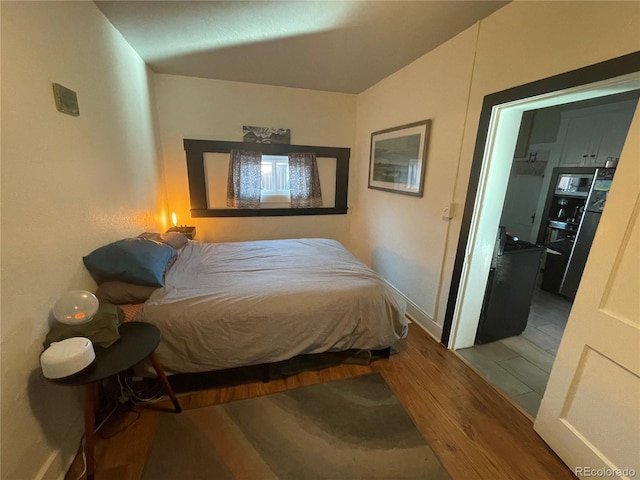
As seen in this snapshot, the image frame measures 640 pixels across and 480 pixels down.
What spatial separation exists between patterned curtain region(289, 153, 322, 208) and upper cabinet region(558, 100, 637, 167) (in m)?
3.37

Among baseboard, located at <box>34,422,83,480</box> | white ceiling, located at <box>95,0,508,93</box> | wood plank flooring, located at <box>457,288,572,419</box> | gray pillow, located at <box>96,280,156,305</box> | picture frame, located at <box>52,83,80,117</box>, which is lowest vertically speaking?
wood plank flooring, located at <box>457,288,572,419</box>

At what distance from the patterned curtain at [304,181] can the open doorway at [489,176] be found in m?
2.10

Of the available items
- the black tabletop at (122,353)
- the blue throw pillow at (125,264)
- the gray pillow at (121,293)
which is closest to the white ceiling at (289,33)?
the blue throw pillow at (125,264)

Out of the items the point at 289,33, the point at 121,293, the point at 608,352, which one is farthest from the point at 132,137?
the point at 608,352

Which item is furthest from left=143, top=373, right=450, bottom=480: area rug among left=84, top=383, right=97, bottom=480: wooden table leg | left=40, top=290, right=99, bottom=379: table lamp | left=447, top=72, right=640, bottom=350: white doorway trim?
left=447, top=72, right=640, bottom=350: white doorway trim

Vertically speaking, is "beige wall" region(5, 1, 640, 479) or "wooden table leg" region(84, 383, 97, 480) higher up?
"beige wall" region(5, 1, 640, 479)

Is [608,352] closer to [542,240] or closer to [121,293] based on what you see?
[121,293]

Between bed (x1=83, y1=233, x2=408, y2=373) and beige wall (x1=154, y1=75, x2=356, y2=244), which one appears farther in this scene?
beige wall (x1=154, y1=75, x2=356, y2=244)

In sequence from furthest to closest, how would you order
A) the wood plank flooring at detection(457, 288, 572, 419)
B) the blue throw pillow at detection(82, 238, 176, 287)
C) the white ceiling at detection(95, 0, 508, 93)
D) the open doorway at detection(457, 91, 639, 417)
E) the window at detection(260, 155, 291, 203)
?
1. the window at detection(260, 155, 291, 203)
2. the open doorway at detection(457, 91, 639, 417)
3. the wood plank flooring at detection(457, 288, 572, 419)
4. the white ceiling at detection(95, 0, 508, 93)
5. the blue throw pillow at detection(82, 238, 176, 287)

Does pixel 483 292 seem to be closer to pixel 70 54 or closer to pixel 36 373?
pixel 36 373

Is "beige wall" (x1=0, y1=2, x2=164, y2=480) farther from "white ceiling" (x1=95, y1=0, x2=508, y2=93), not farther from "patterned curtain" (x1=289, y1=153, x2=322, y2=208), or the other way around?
"patterned curtain" (x1=289, y1=153, x2=322, y2=208)

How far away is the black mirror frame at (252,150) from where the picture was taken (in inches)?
127

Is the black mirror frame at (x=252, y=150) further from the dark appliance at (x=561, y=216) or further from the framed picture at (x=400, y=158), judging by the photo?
the dark appliance at (x=561, y=216)

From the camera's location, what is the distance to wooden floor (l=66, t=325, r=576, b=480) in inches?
51.8
